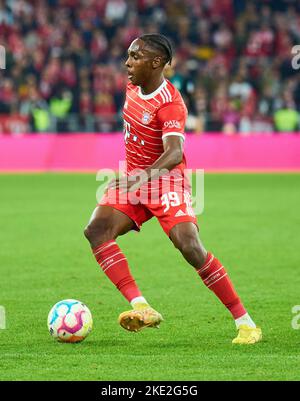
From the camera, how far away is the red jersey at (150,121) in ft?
23.6

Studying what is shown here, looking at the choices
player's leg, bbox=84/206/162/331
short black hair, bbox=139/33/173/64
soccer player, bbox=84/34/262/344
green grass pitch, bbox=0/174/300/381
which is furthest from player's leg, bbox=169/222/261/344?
short black hair, bbox=139/33/173/64

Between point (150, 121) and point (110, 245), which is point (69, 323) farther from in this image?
point (150, 121)

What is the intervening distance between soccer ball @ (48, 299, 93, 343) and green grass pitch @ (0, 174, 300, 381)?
0.22 ft

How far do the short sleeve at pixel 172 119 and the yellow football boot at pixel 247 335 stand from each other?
54.8 inches

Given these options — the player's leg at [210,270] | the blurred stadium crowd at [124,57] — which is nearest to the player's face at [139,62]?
the player's leg at [210,270]

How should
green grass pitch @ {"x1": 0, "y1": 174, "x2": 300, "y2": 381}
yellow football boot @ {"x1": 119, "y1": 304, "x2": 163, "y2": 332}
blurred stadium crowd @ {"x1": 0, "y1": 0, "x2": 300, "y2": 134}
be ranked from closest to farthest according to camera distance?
green grass pitch @ {"x1": 0, "y1": 174, "x2": 300, "y2": 381}, yellow football boot @ {"x1": 119, "y1": 304, "x2": 163, "y2": 332}, blurred stadium crowd @ {"x1": 0, "y1": 0, "x2": 300, "y2": 134}

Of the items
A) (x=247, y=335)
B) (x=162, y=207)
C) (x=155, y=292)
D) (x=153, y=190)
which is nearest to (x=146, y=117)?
(x=153, y=190)

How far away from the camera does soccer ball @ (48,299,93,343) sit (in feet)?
23.0

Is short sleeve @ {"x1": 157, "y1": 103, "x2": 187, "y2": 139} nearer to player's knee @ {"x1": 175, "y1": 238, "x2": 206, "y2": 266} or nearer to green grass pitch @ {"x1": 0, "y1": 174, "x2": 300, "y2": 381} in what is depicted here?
player's knee @ {"x1": 175, "y1": 238, "x2": 206, "y2": 266}

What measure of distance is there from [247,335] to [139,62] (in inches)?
80.4

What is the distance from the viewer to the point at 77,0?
99.5ft

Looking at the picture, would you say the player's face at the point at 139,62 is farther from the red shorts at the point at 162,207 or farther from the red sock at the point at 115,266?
the red sock at the point at 115,266
